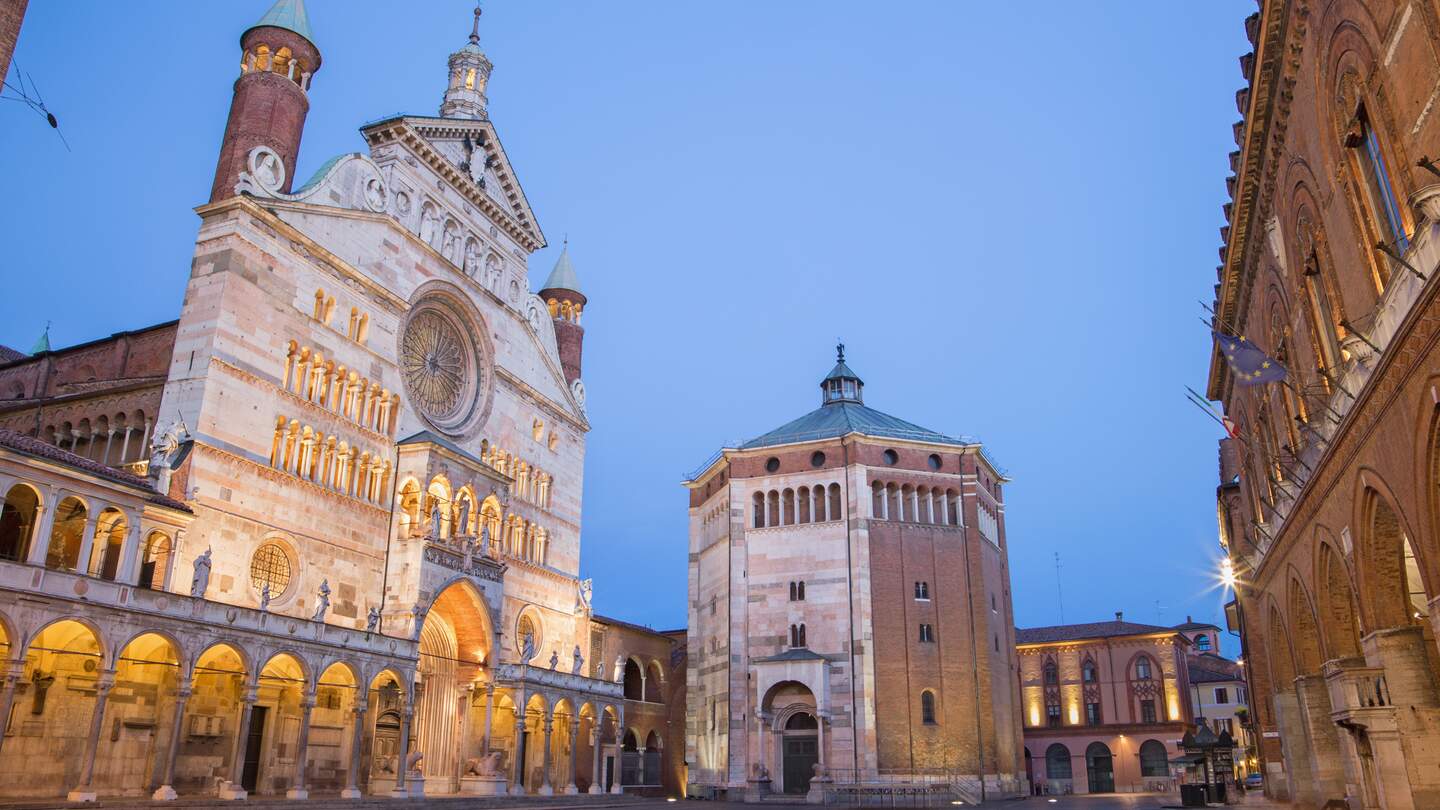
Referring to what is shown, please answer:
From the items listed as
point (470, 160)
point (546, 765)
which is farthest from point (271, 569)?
point (470, 160)

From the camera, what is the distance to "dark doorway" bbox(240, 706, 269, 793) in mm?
28781

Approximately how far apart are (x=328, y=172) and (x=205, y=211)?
4.87 meters

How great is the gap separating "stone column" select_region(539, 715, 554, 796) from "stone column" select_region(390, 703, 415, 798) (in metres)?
6.51

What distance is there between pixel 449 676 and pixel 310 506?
897cm

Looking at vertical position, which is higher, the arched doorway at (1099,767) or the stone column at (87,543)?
the stone column at (87,543)

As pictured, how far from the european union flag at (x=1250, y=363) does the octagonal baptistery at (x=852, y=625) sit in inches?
1279

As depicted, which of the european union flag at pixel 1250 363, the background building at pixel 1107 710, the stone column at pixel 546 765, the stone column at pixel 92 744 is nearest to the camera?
the european union flag at pixel 1250 363

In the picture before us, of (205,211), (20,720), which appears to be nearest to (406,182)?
(205,211)

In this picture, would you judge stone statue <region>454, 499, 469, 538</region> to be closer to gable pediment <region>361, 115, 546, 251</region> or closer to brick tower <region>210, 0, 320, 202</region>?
brick tower <region>210, 0, 320, 202</region>

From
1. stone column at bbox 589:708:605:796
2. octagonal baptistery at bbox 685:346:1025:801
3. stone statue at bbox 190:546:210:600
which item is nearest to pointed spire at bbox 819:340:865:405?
octagonal baptistery at bbox 685:346:1025:801

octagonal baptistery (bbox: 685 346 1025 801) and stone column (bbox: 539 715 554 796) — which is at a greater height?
octagonal baptistery (bbox: 685 346 1025 801)

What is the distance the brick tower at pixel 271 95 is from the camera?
32594 millimetres

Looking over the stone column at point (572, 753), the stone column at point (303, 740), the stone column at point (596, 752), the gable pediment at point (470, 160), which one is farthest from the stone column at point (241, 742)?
the gable pediment at point (470, 160)

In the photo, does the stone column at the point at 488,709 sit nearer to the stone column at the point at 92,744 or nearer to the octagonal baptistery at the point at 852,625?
the stone column at the point at 92,744
